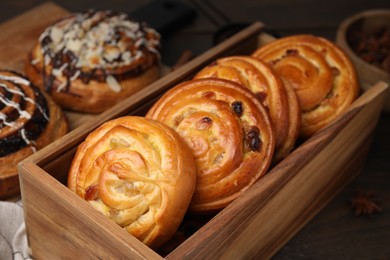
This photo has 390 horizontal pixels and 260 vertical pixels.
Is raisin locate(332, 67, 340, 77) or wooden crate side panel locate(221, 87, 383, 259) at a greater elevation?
raisin locate(332, 67, 340, 77)

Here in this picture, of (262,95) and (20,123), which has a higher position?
(262,95)

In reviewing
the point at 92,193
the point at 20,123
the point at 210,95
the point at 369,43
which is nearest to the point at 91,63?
the point at 20,123

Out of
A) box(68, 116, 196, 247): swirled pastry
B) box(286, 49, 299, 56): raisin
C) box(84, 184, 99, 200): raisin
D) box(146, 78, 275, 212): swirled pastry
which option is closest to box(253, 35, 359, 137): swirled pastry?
box(286, 49, 299, 56): raisin

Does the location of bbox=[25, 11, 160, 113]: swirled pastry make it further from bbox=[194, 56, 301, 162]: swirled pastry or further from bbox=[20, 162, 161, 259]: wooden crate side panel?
bbox=[20, 162, 161, 259]: wooden crate side panel

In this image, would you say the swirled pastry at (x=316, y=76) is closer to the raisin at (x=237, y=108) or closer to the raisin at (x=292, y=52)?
the raisin at (x=292, y=52)

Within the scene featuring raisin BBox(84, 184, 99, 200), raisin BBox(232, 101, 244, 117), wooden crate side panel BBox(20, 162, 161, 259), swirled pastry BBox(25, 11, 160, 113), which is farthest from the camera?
swirled pastry BBox(25, 11, 160, 113)

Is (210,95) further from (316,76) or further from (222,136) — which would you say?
(316,76)

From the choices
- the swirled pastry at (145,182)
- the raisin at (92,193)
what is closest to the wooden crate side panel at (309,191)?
the swirled pastry at (145,182)

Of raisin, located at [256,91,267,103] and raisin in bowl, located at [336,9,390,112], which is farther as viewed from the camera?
raisin in bowl, located at [336,9,390,112]
